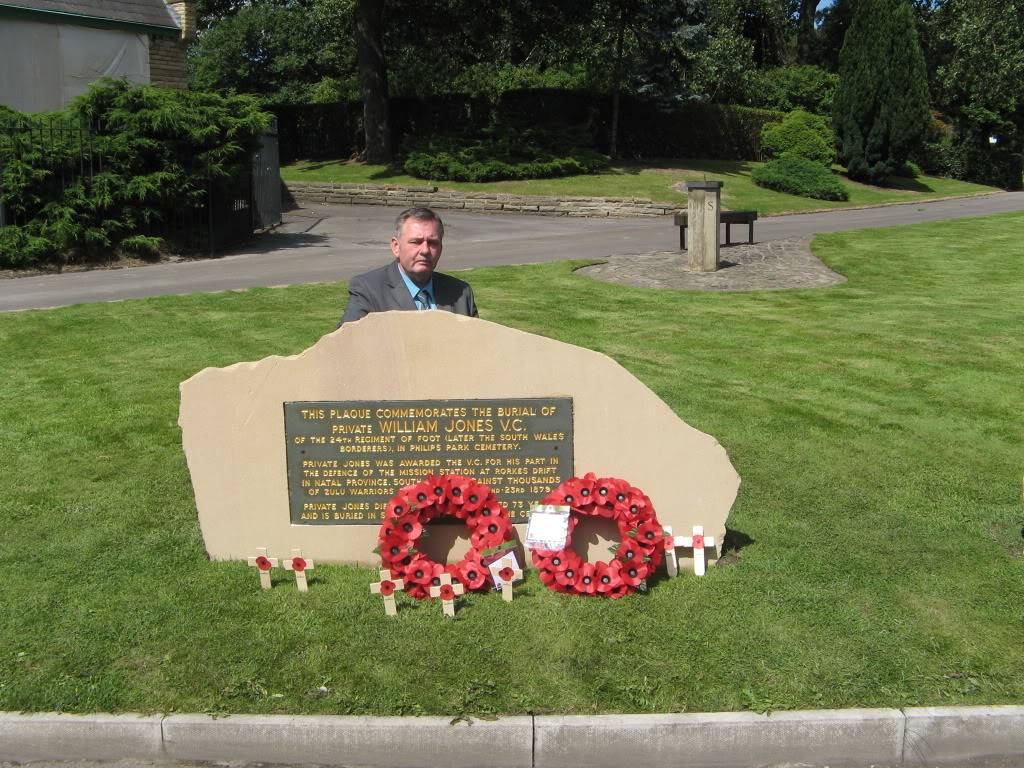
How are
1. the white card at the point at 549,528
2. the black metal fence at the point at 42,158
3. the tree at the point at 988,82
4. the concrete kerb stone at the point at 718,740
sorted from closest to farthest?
the concrete kerb stone at the point at 718,740 < the white card at the point at 549,528 < the black metal fence at the point at 42,158 < the tree at the point at 988,82

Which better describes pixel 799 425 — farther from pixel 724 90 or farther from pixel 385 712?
pixel 724 90

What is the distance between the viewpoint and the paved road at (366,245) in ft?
55.4

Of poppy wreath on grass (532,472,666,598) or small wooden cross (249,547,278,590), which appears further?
small wooden cross (249,547,278,590)

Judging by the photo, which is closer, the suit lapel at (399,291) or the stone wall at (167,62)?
the suit lapel at (399,291)

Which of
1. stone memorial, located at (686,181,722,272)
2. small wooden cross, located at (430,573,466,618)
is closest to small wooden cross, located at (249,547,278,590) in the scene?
small wooden cross, located at (430,573,466,618)

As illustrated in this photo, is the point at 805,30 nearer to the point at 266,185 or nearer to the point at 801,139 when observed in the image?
the point at 801,139

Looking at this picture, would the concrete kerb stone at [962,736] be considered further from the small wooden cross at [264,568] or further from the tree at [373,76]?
the tree at [373,76]

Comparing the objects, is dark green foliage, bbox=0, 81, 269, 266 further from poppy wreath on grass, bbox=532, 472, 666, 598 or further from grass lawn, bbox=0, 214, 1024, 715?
poppy wreath on grass, bbox=532, 472, 666, 598

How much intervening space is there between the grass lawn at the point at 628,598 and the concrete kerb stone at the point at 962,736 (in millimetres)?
131

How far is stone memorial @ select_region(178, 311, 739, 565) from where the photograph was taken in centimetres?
568

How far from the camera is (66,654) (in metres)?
Result: 4.93

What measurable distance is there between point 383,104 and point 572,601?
3482 cm

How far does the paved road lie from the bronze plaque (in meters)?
10.6

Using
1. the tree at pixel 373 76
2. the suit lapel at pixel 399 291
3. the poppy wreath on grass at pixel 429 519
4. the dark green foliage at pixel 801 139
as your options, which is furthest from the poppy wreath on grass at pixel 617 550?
the dark green foliage at pixel 801 139
